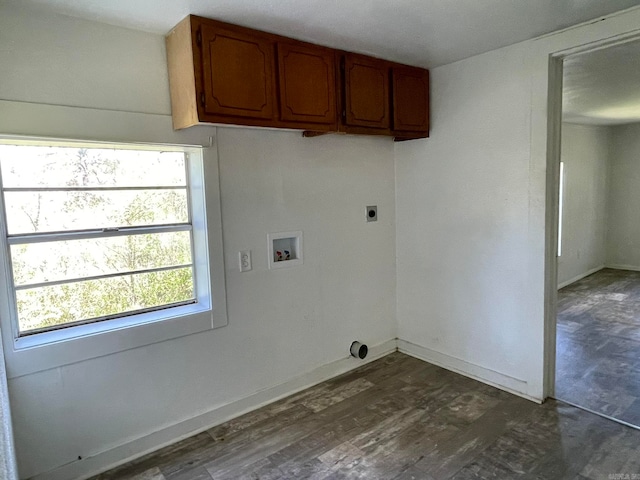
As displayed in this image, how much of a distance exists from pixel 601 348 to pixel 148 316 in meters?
3.75

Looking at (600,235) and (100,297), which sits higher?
(100,297)

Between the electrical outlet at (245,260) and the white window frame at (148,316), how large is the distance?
0.14 metres

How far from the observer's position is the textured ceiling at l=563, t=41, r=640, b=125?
9.16ft

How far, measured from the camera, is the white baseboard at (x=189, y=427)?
211 cm

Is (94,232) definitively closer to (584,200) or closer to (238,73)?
(238,73)

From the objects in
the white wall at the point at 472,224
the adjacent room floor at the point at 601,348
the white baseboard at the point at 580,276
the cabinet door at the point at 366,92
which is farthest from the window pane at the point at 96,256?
the white baseboard at the point at 580,276

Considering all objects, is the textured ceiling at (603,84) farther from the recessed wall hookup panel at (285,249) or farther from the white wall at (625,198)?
the recessed wall hookup panel at (285,249)

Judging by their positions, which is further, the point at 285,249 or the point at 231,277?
the point at 285,249

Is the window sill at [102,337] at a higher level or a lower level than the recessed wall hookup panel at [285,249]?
lower

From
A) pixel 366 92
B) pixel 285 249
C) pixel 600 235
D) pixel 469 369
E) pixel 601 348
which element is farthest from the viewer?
pixel 600 235

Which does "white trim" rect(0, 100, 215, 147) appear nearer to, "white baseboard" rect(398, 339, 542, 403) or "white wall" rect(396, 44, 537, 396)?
"white wall" rect(396, 44, 537, 396)

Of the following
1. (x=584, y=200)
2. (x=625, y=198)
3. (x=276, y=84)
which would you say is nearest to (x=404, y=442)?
(x=276, y=84)

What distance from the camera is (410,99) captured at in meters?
3.02

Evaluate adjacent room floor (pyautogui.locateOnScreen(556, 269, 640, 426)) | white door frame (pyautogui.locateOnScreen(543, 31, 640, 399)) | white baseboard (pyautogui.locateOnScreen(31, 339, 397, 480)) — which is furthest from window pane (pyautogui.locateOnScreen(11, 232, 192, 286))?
adjacent room floor (pyautogui.locateOnScreen(556, 269, 640, 426))
